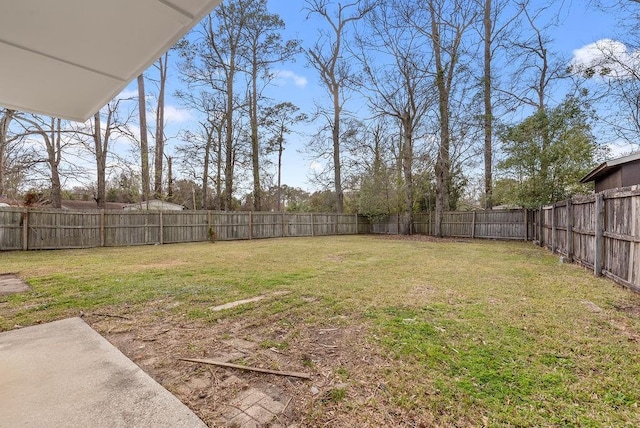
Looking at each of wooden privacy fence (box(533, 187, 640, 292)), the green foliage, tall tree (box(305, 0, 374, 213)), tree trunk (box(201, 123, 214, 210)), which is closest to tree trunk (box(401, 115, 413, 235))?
tall tree (box(305, 0, 374, 213))

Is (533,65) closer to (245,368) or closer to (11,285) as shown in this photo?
(245,368)

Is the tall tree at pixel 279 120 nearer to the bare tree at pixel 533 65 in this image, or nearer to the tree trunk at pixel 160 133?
the tree trunk at pixel 160 133

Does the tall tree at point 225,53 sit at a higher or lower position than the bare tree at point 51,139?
higher

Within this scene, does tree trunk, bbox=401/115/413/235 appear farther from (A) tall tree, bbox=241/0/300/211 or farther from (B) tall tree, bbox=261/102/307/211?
(A) tall tree, bbox=241/0/300/211

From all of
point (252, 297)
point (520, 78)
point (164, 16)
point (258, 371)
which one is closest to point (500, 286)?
point (252, 297)

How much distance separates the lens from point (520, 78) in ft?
44.9

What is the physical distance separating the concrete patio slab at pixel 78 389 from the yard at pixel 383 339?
12 cm

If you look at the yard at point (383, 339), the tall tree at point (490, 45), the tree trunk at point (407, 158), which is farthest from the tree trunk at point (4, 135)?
the tall tree at point (490, 45)

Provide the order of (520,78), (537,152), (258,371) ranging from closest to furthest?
(258,371) < (537,152) < (520,78)

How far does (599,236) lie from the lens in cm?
493

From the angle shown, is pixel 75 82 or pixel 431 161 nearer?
pixel 75 82

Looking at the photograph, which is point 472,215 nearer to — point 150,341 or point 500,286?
point 500,286

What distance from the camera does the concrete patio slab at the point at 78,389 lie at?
1.52m

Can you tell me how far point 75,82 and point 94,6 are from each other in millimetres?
1117
